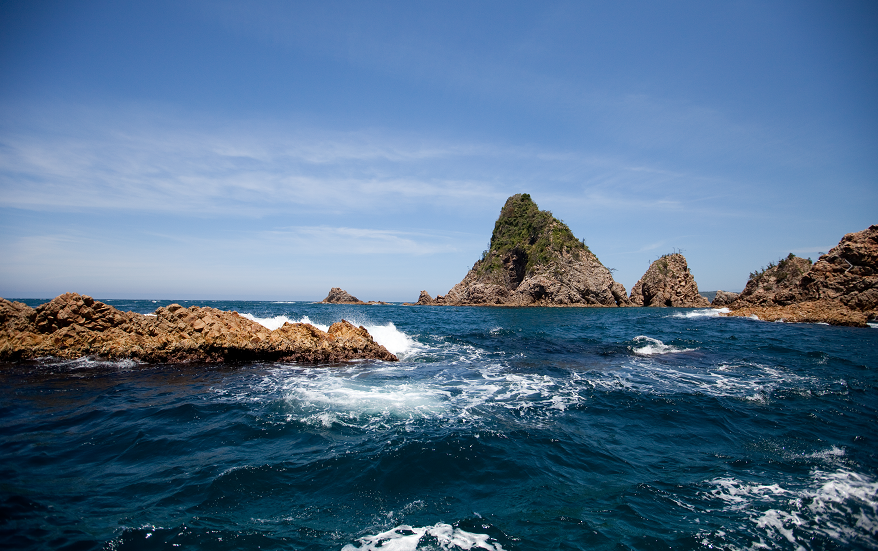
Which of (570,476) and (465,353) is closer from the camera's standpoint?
(570,476)

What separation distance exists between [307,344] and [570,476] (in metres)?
11.4

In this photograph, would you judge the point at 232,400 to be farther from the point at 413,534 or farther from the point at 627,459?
the point at 627,459

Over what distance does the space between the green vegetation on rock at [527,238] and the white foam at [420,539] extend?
73.1 meters

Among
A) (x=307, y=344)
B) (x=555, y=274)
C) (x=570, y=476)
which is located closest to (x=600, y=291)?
(x=555, y=274)

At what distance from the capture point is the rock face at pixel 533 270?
71000 mm

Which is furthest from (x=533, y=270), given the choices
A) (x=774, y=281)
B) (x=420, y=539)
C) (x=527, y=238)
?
(x=420, y=539)

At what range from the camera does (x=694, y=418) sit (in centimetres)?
811

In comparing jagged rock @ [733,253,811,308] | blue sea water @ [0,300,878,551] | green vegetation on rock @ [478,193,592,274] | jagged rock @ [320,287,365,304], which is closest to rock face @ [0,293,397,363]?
blue sea water @ [0,300,878,551]

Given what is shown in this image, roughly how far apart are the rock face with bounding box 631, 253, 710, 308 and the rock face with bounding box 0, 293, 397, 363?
250 feet

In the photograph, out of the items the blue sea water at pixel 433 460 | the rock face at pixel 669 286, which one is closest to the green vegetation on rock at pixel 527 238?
the rock face at pixel 669 286

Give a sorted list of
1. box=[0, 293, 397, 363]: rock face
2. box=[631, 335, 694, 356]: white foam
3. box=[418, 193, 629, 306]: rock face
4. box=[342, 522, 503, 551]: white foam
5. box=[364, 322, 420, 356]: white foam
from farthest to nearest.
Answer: box=[418, 193, 629, 306]: rock face, box=[364, 322, 420, 356]: white foam, box=[631, 335, 694, 356]: white foam, box=[0, 293, 397, 363]: rock face, box=[342, 522, 503, 551]: white foam

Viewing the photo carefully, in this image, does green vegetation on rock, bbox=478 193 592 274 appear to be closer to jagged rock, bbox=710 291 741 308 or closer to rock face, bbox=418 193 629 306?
rock face, bbox=418 193 629 306

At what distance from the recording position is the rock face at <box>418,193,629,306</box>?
233 feet

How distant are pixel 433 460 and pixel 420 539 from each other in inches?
73.7
